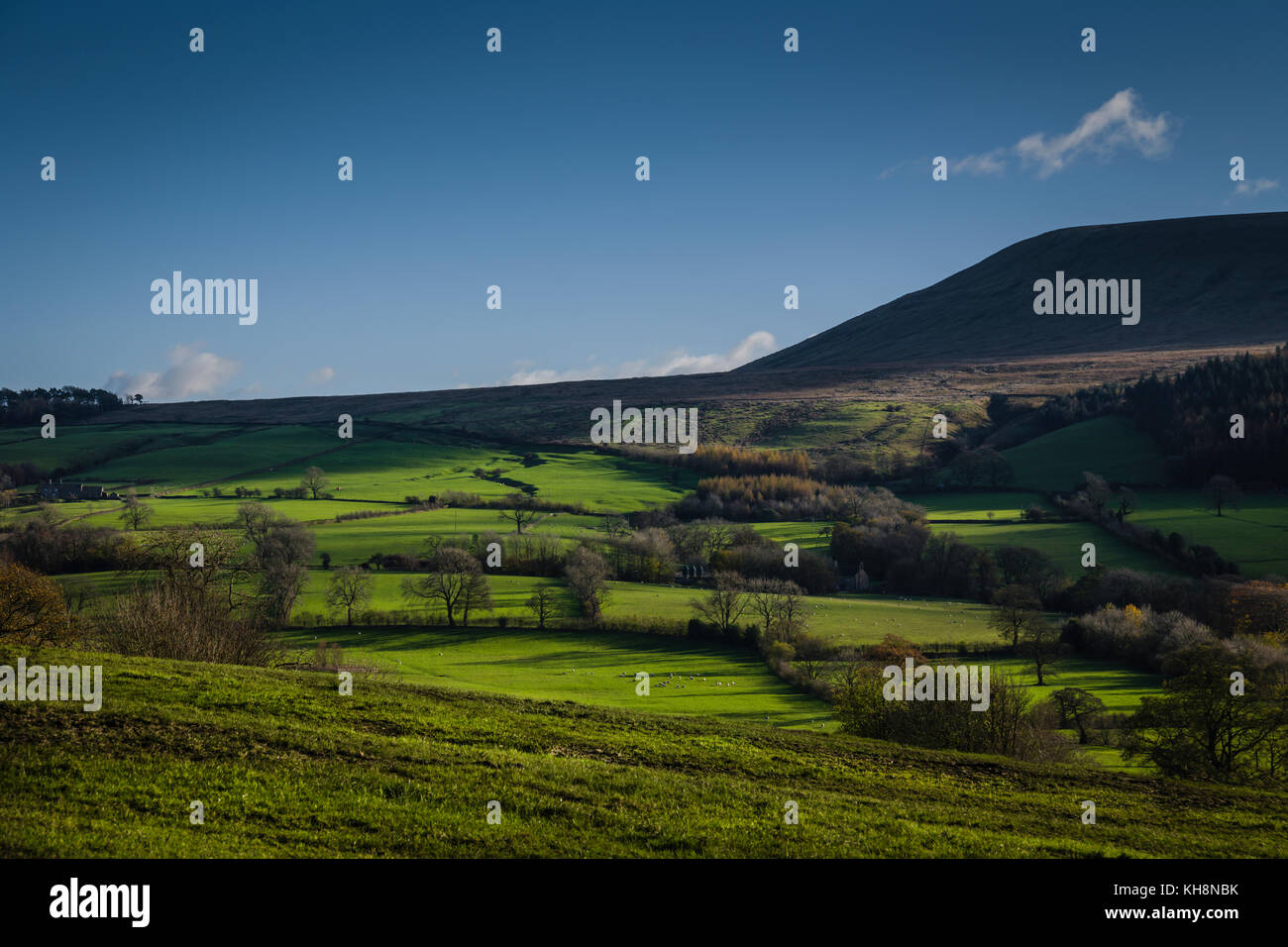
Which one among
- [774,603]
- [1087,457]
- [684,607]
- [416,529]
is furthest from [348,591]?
→ [1087,457]

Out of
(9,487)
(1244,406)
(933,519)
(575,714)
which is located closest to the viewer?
(575,714)

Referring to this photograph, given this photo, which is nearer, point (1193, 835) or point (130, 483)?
point (1193, 835)

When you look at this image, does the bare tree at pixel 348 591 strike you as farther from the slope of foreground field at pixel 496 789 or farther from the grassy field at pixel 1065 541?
the grassy field at pixel 1065 541

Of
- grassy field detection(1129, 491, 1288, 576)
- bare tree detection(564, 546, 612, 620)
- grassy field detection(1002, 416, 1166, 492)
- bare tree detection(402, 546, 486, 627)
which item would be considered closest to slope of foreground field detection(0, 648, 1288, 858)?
bare tree detection(402, 546, 486, 627)

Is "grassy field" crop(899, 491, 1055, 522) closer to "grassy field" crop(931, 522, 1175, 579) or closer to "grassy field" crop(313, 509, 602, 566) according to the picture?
"grassy field" crop(931, 522, 1175, 579)

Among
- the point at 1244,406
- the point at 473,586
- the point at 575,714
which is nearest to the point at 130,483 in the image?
the point at 473,586
